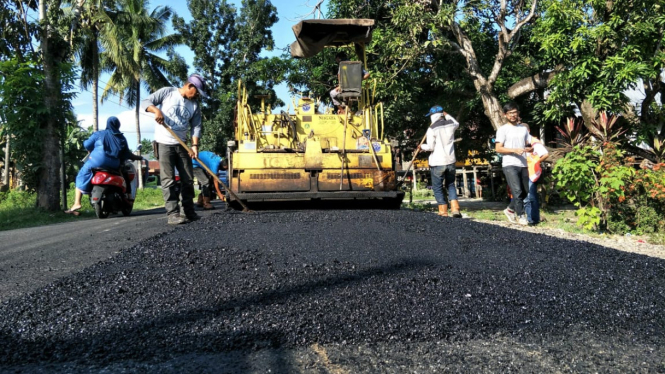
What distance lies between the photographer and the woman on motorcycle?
7898 mm

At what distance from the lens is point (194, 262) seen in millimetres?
3363

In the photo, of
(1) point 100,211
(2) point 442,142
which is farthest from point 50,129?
(2) point 442,142

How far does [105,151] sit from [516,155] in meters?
6.17

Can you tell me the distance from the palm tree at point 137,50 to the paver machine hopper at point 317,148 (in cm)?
1808

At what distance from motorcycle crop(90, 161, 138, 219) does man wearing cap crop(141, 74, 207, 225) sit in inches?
107

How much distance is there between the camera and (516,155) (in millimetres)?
6188

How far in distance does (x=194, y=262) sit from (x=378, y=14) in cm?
855

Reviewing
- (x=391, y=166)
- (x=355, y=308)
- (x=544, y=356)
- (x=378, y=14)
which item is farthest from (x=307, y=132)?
(x=544, y=356)

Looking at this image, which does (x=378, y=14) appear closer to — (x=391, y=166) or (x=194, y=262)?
(x=391, y=166)

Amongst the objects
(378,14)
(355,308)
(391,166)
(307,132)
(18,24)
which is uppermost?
(18,24)

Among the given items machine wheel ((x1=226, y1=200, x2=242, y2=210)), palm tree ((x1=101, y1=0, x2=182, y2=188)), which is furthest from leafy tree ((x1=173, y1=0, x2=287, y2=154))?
machine wheel ((x1=226, y1=200, x2=242, y2=210))

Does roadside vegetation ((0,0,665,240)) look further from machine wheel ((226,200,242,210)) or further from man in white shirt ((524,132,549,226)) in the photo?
machine wheel ((226,200,242,210))

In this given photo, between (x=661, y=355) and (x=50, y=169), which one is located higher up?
(x=50, y=169)

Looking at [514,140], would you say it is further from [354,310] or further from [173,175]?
[354,310]
